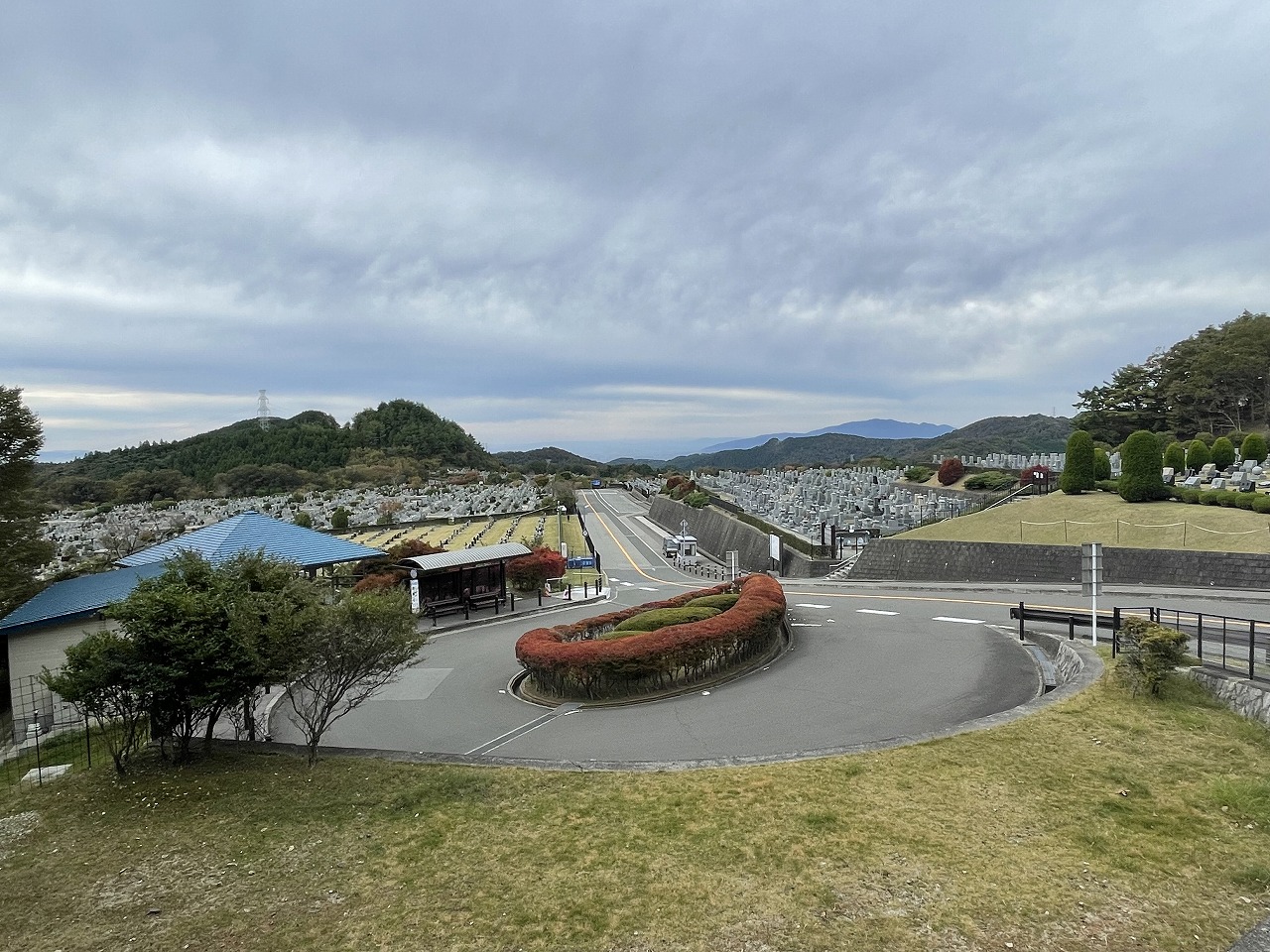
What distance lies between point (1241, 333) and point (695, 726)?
203ft

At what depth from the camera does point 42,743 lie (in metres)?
10.1

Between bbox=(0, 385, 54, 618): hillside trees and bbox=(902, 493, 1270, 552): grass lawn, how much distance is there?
99.2 ft

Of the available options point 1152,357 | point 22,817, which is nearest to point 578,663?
point 22,817

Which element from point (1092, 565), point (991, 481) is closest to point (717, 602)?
point (1092, 565)

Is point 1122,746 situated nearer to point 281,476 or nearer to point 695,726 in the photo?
point 695,726

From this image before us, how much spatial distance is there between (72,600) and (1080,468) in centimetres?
3703

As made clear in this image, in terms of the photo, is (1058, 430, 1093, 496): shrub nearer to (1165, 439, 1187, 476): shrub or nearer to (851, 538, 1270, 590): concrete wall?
(1165, 439, 1187, 476): shrub

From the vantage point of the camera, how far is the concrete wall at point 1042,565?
1889cm

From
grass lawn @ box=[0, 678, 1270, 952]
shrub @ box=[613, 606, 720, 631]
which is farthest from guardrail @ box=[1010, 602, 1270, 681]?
shrub @ box=[613, 606, 720, 631]

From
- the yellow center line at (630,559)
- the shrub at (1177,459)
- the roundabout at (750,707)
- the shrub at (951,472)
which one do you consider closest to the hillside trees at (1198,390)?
the shrub at (951,472)

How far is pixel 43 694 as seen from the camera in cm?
1169

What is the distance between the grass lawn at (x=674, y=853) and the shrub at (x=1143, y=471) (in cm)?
2270

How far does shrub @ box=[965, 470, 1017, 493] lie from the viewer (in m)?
39.7

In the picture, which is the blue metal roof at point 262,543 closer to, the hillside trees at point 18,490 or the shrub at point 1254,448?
the hillside trees at point 18,490
